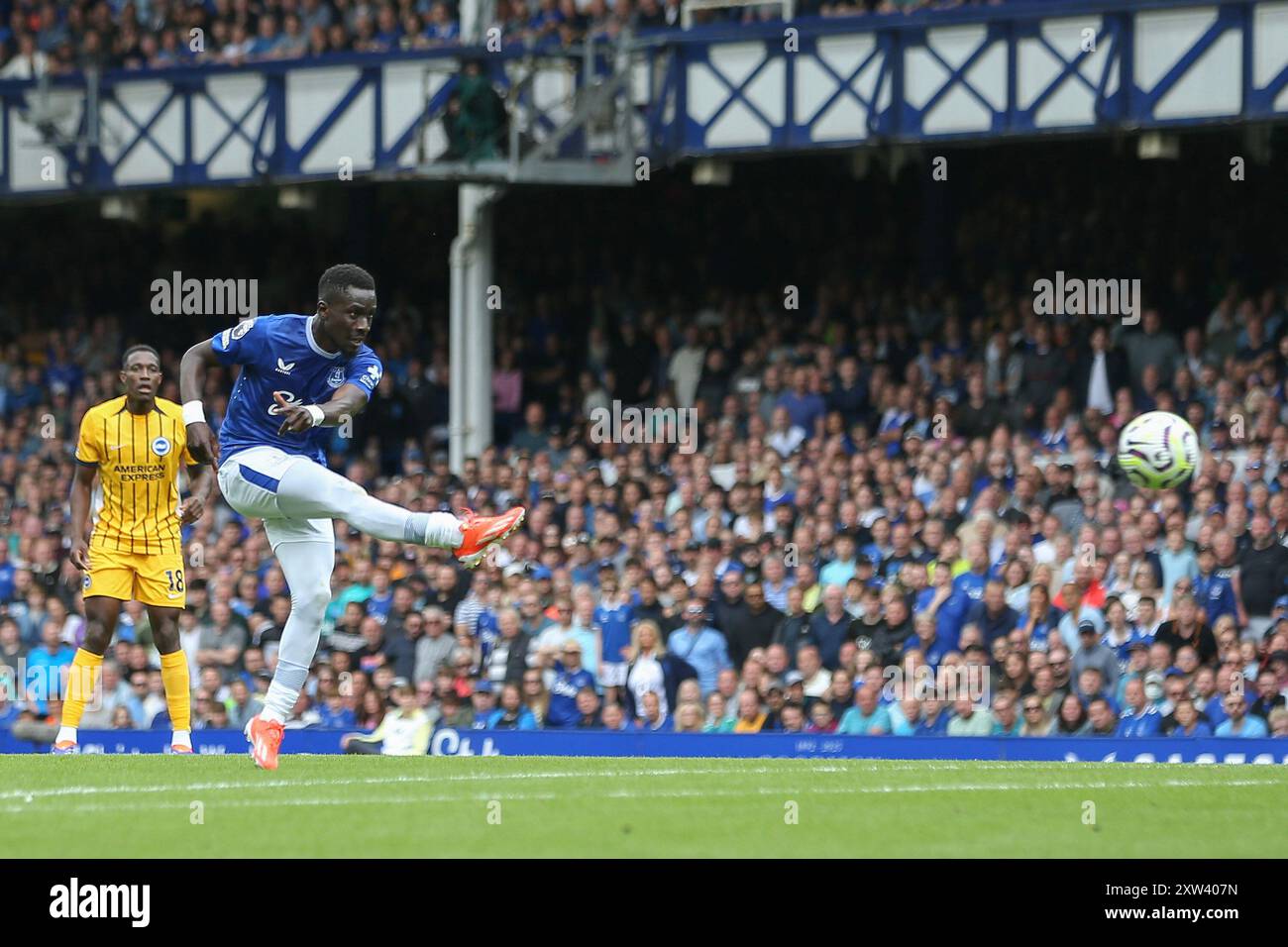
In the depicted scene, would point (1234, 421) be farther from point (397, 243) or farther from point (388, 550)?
point (397, 243)

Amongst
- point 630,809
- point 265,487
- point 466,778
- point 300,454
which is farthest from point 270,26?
point 630,809

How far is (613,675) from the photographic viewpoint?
691 inches

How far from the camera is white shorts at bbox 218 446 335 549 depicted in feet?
34.8

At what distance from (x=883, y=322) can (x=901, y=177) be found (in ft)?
7.89

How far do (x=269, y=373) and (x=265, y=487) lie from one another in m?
0.55

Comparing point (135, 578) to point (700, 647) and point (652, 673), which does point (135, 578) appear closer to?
point (652, 673)

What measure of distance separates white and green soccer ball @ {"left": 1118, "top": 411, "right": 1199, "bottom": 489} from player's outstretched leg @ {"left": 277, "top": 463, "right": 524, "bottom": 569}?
20.0 feet

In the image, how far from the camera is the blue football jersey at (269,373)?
10789mm

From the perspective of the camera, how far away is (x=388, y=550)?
2016 centimetres

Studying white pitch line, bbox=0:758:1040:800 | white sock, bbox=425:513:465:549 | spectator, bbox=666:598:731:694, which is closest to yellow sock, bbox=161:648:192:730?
white pitch line, bbox=0:758:1040:800

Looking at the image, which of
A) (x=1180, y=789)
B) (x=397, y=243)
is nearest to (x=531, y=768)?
(x=1180, y=789)

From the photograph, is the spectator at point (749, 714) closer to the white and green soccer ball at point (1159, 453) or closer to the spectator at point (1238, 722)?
the white and green soccer ball at point (1159, 453)

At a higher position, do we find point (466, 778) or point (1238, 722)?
point (466, 778)

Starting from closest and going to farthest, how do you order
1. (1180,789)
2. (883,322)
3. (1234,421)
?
(1180,789) → (1234,421) → (883,322)
